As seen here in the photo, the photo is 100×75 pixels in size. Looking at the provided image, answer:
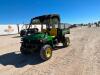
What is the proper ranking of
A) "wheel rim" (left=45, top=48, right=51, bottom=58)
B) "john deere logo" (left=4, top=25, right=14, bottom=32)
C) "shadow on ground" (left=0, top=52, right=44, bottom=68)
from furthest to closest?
1. "john deere logo" (left=4, top=25, right=14, bottom=32)
2. "wheel rim" (left=45, top=48, right=51, bottom=58)
3. "shadow on ground" (left=0, top=52, right=44, bottom=68)

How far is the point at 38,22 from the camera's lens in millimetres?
10734

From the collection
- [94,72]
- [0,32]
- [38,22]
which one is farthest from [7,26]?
[94,72]

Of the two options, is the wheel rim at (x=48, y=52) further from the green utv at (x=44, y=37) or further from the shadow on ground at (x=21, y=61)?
the shadow on ground at (x=21, y=61)

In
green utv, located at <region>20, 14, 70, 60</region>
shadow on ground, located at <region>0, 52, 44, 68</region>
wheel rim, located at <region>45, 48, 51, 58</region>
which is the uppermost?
green utv, located at <region>20, 14, 70, 60</region>

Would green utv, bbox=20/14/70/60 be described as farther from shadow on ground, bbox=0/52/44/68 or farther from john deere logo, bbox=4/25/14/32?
john deere logo, bbox=4/25/14/32

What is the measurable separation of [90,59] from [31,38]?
3.41 metres

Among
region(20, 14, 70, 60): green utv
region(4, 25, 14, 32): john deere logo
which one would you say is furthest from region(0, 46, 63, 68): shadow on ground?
region(4, 25, 14, 32): john deere logo

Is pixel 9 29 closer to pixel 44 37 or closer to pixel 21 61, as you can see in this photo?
pixel 21 61

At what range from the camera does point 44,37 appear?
30.4 ft

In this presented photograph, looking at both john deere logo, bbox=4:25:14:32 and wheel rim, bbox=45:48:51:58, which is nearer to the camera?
wheel rim, bbox=45:48:51:58

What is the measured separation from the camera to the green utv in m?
9.09

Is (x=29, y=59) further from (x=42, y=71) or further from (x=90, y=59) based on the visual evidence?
(x=90, y=59)

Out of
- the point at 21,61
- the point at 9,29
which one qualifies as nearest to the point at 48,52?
the point at 21,61

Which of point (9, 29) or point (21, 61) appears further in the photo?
point (9, 29)
